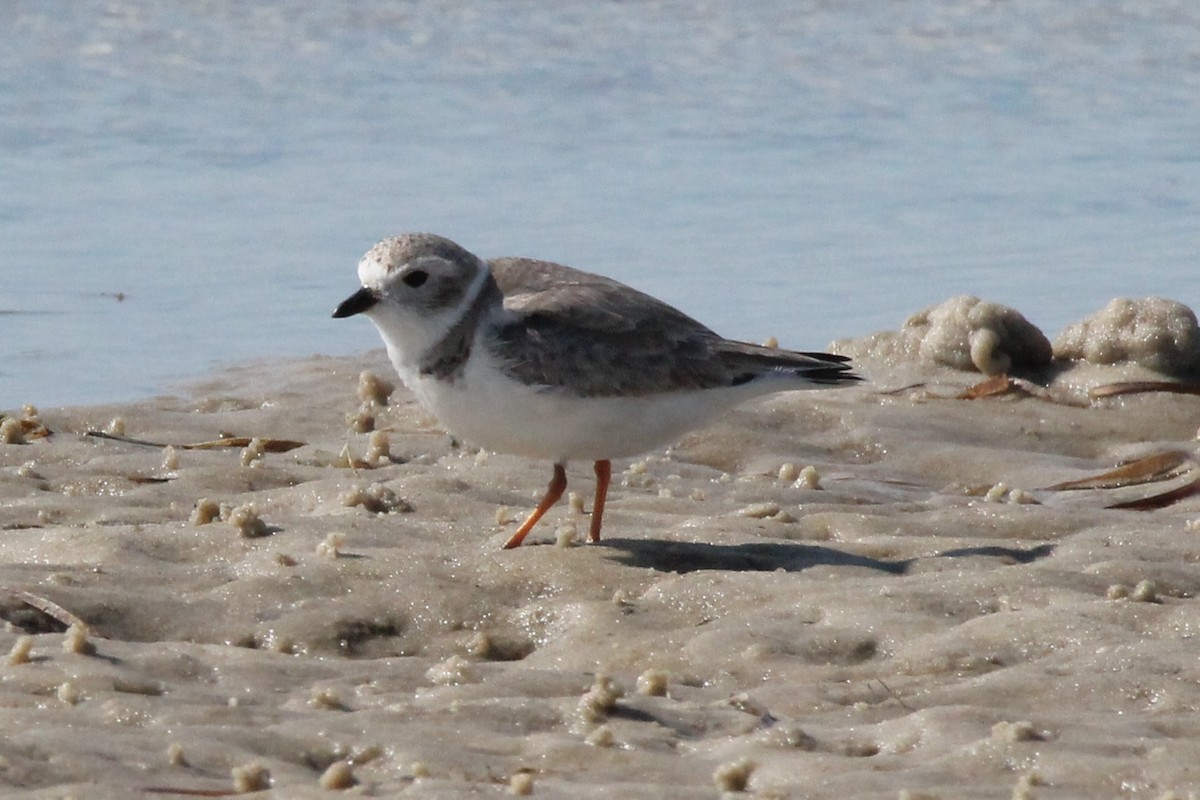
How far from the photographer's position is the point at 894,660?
4695mm

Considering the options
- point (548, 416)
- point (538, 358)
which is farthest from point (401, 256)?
point (548, 416)

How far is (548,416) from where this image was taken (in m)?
5.72

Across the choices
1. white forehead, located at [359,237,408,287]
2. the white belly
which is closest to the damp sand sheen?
the white belly

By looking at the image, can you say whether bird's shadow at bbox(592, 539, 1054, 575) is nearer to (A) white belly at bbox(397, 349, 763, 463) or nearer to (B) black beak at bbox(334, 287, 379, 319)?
(A) white belly at bbox(397, 349, 763, 463)

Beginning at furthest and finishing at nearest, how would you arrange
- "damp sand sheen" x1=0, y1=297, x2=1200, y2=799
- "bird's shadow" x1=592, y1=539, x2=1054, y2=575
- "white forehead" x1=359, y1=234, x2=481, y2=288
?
"white forehead" x1=359, y1=234, x2=481, y2=288 < "bird's shadow" x1=592, y1=539, x2=1054, y2=575 < "damp sand sheen" x1=0, y1=297, x2=1200, y2=799

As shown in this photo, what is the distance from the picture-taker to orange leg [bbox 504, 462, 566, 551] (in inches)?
223

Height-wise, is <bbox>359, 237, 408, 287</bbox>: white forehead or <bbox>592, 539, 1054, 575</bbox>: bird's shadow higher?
<bbox>359, 237, 408, 287</bbox>: white forehead

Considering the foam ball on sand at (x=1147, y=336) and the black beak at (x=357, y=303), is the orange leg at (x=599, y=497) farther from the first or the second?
the foam ball on sand at (x=1147, y=336)

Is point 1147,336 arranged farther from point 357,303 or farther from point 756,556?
point 357,303

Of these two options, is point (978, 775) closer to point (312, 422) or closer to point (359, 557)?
point (359, 557)

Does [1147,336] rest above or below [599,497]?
above

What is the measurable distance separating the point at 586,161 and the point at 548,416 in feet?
22.9

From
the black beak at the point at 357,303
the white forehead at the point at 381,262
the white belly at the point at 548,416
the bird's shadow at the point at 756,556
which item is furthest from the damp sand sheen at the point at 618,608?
the white forehead at the point at 381,262

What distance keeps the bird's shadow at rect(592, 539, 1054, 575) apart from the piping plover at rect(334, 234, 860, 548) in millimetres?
241
